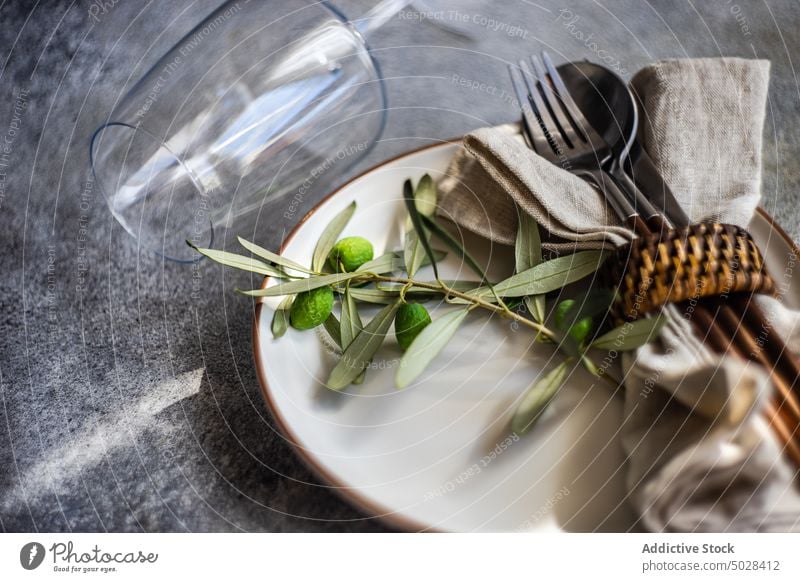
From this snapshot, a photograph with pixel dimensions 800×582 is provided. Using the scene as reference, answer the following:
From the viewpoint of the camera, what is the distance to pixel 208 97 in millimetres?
289

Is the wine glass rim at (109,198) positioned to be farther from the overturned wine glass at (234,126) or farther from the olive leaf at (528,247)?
the olive leaf at (528,247)

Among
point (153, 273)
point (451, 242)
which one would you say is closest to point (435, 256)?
point (451, 242)

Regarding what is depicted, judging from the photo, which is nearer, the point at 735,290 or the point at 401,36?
the point at 735,290

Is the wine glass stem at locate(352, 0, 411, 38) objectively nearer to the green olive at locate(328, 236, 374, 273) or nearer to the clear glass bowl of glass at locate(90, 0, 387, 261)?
the clear glass bowl of glass at locate(90, 0, 387, 261)

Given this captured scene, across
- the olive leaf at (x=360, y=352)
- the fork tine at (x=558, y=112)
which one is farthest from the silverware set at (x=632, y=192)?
the olive leaf at (x=360, y=352)

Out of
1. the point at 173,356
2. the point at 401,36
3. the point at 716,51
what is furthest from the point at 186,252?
the point at 716,51

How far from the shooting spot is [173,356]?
277 mm

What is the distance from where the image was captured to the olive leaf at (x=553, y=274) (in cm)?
25

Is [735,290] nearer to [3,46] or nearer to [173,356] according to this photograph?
[173,356]

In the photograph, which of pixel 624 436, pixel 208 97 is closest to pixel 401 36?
pixel 208 97

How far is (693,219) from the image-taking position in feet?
0.87

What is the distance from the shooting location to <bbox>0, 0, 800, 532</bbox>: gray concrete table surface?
0.85ft

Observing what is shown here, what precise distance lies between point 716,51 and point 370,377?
23 centimetres
